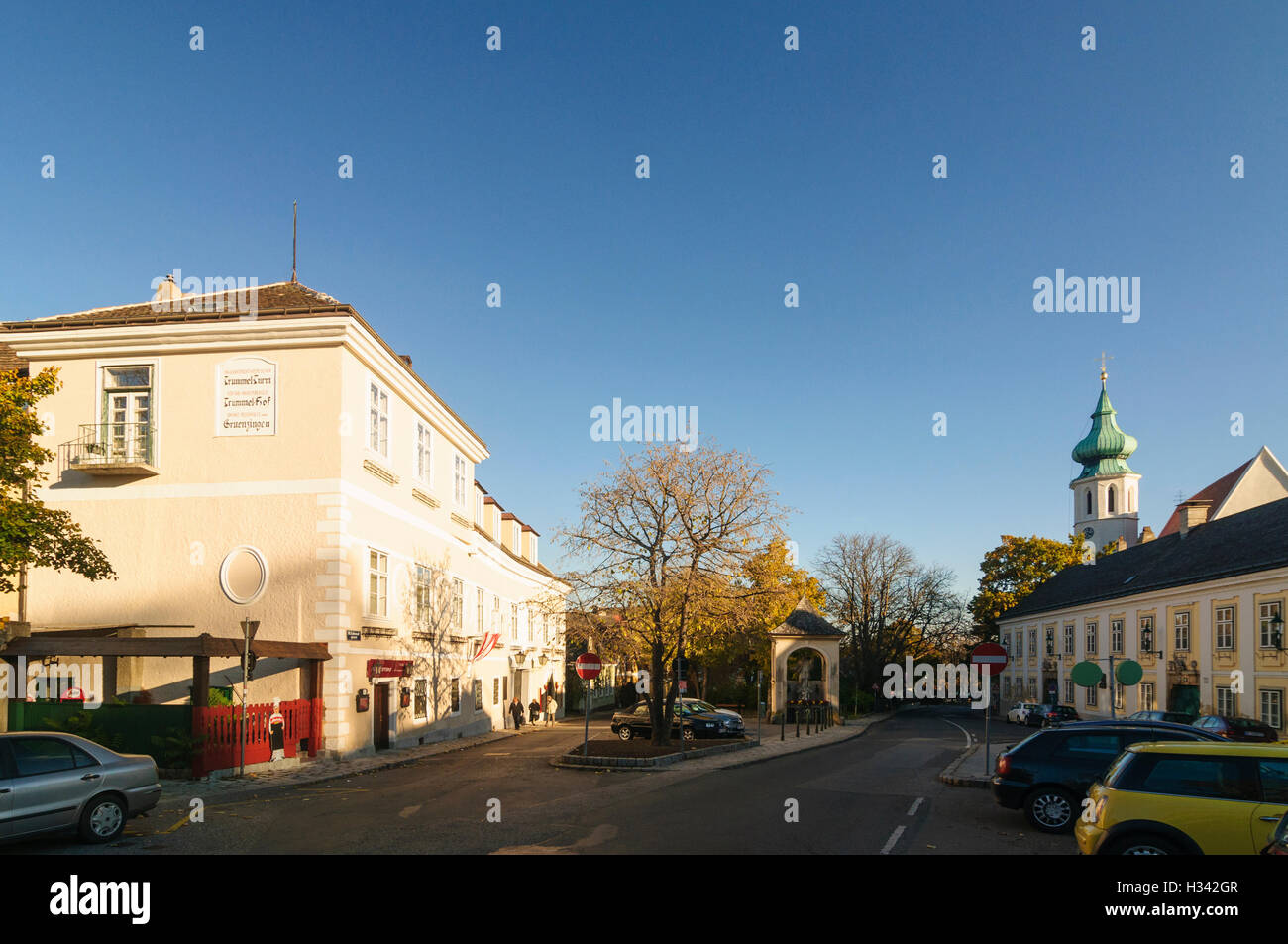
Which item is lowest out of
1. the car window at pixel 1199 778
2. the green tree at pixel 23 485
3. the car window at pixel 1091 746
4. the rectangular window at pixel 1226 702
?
the rectangular window at pixel 1226 702

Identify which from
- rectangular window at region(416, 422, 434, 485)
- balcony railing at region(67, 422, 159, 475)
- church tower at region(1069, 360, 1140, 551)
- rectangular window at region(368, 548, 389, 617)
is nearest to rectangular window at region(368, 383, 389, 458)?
rectangular window at region(368, 548, 389, 617)

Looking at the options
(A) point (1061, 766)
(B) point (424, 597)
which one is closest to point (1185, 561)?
(B) point (424, 597)

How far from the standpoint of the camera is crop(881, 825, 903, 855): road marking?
11.2 meters

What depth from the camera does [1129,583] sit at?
49.9m

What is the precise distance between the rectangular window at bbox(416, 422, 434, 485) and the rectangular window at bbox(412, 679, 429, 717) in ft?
→ 21.0

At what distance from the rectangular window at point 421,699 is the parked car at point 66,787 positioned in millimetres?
16985

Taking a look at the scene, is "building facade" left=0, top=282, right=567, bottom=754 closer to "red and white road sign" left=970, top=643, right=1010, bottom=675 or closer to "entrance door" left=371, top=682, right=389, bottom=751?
"entrance door" left=371, top=682, right=389, bottom=751

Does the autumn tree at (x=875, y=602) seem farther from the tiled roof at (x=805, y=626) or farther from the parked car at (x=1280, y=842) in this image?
the parked car at (x=1280, y=842)

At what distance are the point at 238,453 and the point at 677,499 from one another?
38.6 ft

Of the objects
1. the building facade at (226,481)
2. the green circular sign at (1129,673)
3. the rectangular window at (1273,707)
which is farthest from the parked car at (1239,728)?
the building facade at (226,481)

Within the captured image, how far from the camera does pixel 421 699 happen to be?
29.9 meters

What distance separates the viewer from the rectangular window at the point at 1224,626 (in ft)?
123
